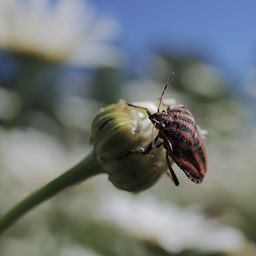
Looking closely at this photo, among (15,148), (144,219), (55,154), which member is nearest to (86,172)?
(144,219)

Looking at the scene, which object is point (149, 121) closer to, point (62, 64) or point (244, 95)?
point (62, 64)

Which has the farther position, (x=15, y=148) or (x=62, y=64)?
(x=62, y=64)

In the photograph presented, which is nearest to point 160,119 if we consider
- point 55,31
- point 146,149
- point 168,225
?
point 146,149

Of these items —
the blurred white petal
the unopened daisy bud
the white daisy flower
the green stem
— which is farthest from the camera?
the white daisy flower

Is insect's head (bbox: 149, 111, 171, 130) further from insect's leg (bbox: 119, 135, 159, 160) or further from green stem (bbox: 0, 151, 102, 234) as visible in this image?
green stem (bbox: 0, 151, 102, 234)

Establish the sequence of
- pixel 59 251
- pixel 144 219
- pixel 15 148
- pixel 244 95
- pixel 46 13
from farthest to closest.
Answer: pixel 244 95 < pixel 46 13 < pixel 15 148 < pixel 144 219 < pixel 59 251

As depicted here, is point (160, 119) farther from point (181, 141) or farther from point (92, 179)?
point (92, 179)

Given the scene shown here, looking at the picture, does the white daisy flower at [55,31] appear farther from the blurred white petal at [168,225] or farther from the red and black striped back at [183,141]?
the red and black striped back at [183,141]

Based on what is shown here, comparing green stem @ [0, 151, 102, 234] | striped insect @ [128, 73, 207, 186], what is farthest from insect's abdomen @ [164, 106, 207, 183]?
green stem @ [0, 151, 102, 234]
